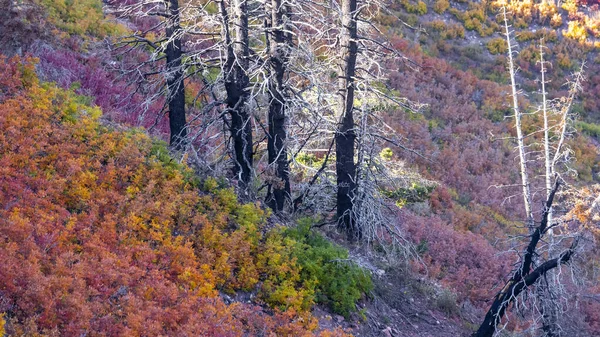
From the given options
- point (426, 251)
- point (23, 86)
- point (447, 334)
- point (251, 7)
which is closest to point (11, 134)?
point (23, 86)


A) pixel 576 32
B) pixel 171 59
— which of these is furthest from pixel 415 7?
pixel 171 59

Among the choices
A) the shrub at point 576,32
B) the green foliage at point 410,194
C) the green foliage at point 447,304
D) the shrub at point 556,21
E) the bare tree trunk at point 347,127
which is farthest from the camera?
the shrub at point 556,21

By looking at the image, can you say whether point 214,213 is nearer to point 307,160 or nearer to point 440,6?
point 307,160

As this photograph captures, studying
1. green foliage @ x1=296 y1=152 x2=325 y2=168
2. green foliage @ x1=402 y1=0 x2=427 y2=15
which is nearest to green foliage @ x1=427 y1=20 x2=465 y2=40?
green foliage @ x1=402 y1=0 x2=427 y2=15

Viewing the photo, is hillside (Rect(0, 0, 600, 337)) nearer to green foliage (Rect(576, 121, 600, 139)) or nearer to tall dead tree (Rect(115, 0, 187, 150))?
tall dead tree (Rect(115, 0, 187, 150))

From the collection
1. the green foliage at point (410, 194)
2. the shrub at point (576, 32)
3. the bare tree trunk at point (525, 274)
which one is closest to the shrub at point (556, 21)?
the shrub at point (576, 32)

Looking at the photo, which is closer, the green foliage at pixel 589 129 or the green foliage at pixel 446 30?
the green foliage at pixel 589 129

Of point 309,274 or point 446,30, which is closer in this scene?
point 309,274

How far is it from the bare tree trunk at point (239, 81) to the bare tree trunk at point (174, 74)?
81 cm

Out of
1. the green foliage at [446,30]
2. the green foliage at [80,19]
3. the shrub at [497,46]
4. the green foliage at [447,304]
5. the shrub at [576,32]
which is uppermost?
the shrub at [576,32]

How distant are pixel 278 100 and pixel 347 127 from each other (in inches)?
72.5

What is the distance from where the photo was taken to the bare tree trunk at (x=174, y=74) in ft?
28.5

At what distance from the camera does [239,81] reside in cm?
866

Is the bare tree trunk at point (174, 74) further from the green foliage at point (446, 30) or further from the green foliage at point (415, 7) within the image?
the green foliage at point (415, 7)
